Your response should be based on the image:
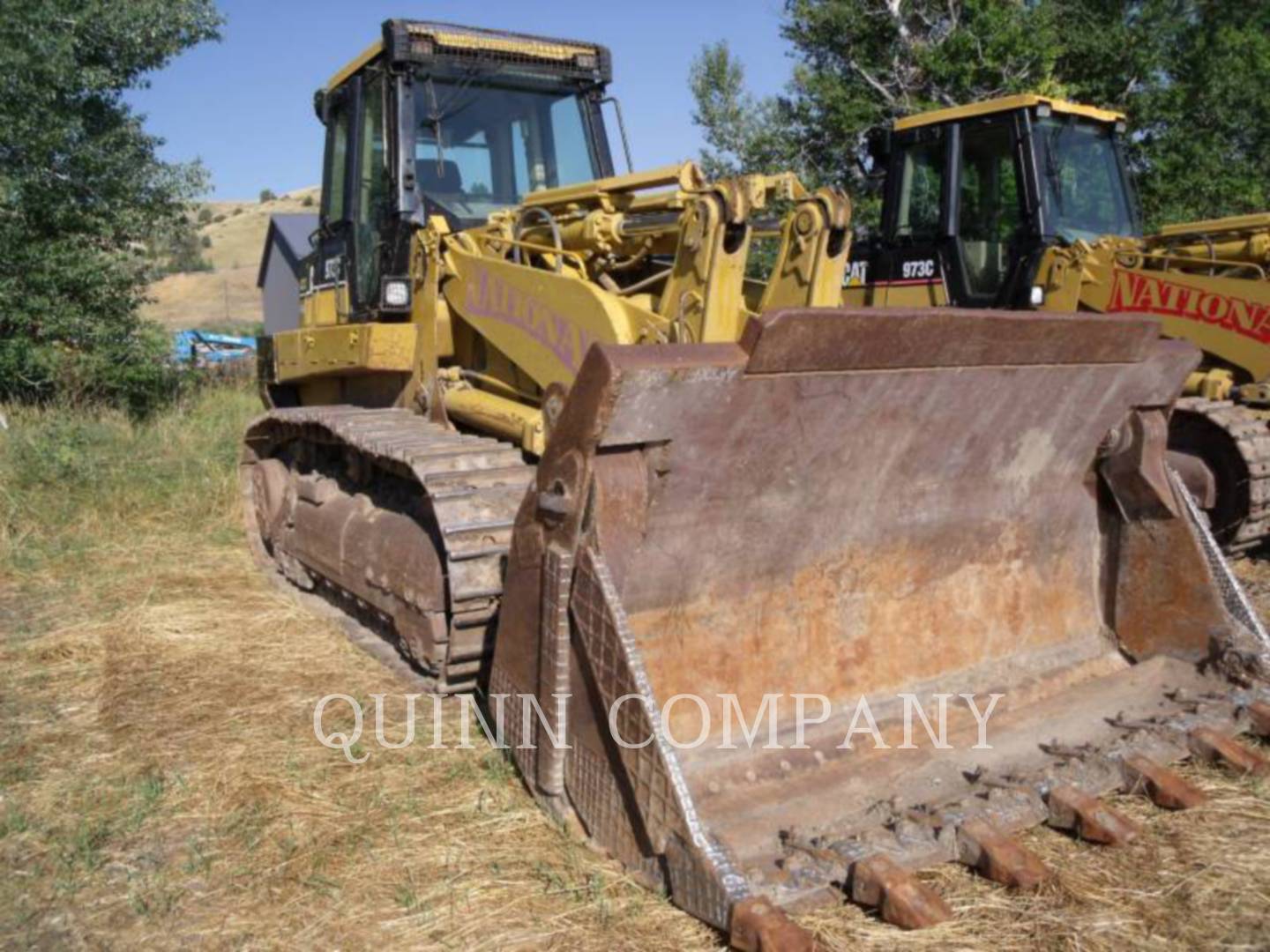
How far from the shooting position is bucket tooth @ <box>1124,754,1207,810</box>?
3.27 metres

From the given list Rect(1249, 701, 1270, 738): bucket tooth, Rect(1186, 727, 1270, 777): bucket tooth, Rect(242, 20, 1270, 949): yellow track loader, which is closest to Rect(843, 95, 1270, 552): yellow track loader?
Rect(242, 20, 1270, 949): yellow track loader

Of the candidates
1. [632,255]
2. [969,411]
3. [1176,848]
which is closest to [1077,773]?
[1176,848]

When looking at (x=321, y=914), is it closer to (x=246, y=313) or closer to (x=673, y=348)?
(x=673, y=348)

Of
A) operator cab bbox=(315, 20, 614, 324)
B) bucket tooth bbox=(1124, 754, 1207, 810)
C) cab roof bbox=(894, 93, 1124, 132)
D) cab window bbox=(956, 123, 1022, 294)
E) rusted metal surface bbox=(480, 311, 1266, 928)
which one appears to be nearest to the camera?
rusted metal surface bbox=(480, 311, 1266, 928)

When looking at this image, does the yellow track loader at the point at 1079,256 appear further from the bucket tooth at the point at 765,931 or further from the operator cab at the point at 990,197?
the bucket tooth at the point at 765,931

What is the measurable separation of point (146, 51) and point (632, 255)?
826 centimetres

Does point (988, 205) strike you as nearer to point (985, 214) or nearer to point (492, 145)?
point (985, 214)

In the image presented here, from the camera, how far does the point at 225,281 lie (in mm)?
51812

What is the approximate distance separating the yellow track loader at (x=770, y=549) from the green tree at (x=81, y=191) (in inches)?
238

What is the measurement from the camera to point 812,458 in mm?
3553

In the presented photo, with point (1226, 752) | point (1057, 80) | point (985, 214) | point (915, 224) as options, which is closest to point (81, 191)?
point (915, 224)

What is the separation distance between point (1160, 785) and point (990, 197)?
5.04 metres

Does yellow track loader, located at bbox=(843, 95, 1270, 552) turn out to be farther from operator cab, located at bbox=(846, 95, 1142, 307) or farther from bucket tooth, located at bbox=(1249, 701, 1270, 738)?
bucket tooth, located at bbox=(1249, 701, 1270, 738)

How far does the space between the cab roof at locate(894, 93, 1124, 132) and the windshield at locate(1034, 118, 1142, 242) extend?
66mm
